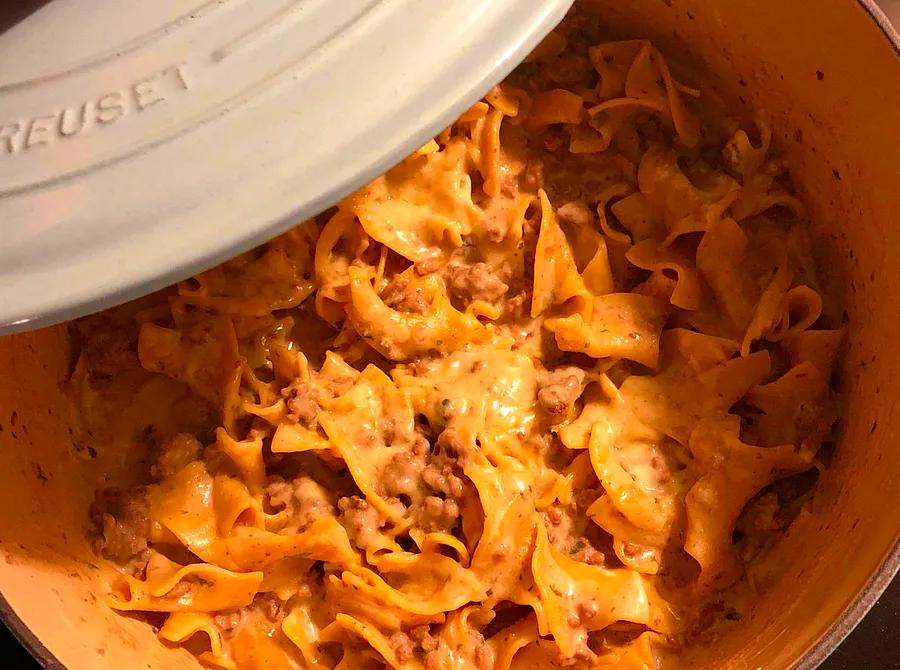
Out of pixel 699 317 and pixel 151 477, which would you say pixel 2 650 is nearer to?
pixel 151 477

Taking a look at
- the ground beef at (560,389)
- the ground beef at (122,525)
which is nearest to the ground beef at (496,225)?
the ground beef at (560,389)

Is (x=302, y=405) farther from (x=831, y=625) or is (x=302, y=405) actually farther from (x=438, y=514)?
(x=831, y=625)

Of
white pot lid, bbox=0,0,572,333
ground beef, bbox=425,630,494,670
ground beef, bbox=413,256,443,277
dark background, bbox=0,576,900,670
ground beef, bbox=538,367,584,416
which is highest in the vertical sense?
white pot lid, bbox=0,0,572,333

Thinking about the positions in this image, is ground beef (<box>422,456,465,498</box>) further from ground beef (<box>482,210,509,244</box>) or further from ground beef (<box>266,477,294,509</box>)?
ground beef (<box>482,210,509,244</box>)

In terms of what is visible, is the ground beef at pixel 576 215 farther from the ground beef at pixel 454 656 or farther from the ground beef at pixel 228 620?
the ground beef at pixel 228 620

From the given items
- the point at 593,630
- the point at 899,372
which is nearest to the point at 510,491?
the point at 593,630

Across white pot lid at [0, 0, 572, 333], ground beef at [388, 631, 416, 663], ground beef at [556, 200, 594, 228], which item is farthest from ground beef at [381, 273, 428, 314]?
white pot lid at [0, 0, 572, 333]

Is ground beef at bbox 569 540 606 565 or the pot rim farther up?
the pot rim
